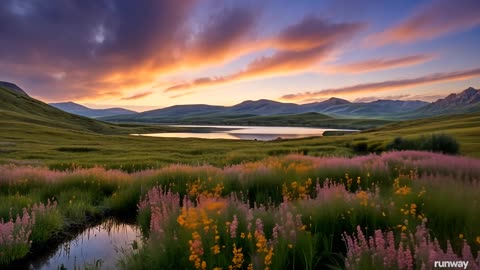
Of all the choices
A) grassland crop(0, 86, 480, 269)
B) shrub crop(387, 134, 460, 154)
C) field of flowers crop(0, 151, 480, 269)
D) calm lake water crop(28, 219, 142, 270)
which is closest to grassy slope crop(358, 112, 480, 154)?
shrub crop(387, 134, 460, 154)

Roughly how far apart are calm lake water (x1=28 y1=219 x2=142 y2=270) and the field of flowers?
530 millimetres

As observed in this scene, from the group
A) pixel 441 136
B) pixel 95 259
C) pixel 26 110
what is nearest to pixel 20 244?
pixel 95 259

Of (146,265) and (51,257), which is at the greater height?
(146,265)

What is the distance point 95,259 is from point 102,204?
17.1 feet

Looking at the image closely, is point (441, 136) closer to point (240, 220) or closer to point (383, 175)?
point (383, 175)

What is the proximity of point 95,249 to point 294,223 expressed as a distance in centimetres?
575

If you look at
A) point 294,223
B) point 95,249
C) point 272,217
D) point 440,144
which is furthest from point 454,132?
point 95,249

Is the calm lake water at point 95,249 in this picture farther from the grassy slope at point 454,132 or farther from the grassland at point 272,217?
the grassy slope at point 454,132

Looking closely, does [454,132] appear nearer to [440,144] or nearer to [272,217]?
[440,144]

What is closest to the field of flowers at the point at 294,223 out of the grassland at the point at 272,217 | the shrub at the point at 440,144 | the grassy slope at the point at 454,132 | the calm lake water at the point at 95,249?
the grassland at the point at 272,217

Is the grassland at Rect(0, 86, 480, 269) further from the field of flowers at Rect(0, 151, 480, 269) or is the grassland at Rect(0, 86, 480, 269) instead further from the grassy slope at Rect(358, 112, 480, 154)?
the grassy slope at Rect(358, 112, 480, 154)

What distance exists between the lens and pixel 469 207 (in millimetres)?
6266

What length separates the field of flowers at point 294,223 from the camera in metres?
5.12

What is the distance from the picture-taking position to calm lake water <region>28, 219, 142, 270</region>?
26.5ft
